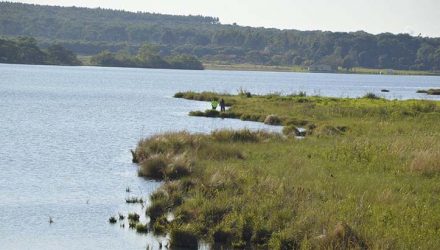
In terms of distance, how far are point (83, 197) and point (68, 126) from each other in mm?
34130

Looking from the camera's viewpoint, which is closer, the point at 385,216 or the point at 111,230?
the point at 385,216

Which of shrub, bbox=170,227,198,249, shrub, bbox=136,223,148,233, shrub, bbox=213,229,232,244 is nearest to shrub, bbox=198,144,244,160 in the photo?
shrub, bbox=136,223,148,233

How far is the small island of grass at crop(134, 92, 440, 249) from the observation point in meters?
22.0

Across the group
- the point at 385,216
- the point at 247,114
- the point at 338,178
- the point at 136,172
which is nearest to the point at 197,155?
the point at 136,172

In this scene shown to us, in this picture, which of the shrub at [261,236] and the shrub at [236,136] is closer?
the shrub at [261,236]

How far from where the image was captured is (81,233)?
2591cm

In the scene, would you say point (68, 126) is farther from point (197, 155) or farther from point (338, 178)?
point (338, 178)

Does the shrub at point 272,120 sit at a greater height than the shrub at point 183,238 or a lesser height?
lesser

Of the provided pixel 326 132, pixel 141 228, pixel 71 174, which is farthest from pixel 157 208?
pixel 326 132

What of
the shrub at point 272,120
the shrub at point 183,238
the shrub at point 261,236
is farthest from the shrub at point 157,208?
the shrub at point 272,120

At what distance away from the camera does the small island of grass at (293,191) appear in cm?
2203

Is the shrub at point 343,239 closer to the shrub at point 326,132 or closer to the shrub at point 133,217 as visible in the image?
the shrub at point 133,217

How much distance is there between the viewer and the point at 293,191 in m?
26.2

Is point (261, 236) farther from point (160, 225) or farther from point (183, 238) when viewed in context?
point (160, 225)
